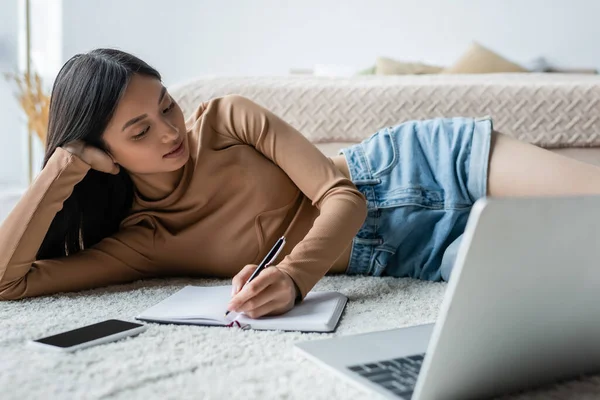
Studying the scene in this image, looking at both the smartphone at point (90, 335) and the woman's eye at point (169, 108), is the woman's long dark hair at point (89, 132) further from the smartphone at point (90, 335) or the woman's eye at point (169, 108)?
the smartphone at point (90, 335)

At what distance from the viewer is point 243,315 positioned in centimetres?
111

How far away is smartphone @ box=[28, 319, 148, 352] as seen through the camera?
97 centimetres

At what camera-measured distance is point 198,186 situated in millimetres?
1487

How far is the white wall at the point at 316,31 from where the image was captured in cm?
437

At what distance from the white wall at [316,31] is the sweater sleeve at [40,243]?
343 centimetres

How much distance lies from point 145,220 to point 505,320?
1026 millimetres

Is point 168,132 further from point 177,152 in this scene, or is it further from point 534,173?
point 534,173

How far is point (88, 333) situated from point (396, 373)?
0.52 meters

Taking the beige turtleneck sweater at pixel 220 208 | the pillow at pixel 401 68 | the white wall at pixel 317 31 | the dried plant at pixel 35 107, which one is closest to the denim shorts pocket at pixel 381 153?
the beige turtleneck sweater at pixel 220 208

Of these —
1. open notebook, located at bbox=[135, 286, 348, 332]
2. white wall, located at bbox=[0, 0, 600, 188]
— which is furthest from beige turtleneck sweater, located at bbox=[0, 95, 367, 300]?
white wall, located at bbox=[0, 0, 600, 188]

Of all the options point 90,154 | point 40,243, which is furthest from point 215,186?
point 40,243

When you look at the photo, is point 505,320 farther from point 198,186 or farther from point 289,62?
point 289,62

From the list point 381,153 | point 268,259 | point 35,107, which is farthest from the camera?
point 35,107

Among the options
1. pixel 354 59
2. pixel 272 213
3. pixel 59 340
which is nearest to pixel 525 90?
pixel 272 213
